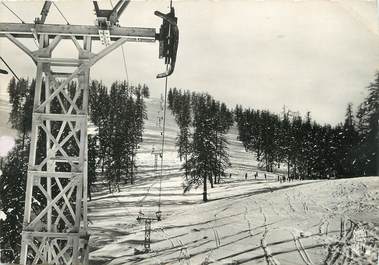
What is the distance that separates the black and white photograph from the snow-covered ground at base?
0.40 feet

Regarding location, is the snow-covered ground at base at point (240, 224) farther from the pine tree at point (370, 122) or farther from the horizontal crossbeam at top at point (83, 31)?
the horizontal crossbeam at top at point (83, 31)

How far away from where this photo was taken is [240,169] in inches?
1973

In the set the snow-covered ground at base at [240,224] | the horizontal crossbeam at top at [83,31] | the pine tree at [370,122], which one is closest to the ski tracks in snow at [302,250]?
the snow-covered ground at base at [240,224]

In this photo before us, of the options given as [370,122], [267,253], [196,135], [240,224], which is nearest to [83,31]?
[370,122]

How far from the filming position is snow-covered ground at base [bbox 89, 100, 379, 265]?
54.1ft

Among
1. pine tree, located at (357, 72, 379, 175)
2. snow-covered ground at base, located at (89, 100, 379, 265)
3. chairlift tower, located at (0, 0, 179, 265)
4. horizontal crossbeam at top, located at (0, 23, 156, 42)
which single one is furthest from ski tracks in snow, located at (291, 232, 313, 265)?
horizontal crossbeam at top, located at (0, 23, 156, 42)

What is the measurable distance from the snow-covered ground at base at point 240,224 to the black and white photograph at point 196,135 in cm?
12

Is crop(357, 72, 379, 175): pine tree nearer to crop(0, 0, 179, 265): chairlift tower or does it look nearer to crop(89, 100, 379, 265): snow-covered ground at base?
crop(89, 100, 379, 265): snow-covered ground at base

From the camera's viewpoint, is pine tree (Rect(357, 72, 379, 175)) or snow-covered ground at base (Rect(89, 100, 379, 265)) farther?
snow-covered ground at base (Rect(89, 100, 379, 265))

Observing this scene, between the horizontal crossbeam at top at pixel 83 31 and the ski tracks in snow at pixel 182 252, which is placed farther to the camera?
the ski tracks in snow at pixel 182 252

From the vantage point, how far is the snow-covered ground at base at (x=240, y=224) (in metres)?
16.5

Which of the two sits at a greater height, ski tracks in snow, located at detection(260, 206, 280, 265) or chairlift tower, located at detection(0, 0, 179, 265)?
chairlift tower, located at detection(0, 0, 179, 265)

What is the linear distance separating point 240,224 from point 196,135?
1278 cm

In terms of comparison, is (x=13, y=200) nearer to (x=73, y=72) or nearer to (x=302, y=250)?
(x=73, y=72)
